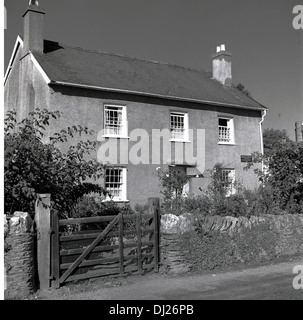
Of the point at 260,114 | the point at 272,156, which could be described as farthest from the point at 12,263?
the point at 260,114

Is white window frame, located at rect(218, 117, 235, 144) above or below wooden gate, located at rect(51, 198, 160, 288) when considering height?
above

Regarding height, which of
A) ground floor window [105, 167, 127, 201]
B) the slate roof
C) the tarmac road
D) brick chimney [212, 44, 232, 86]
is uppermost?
brick chimney [212, 44, 232, 86]

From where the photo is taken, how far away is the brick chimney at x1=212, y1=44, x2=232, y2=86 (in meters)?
25.6

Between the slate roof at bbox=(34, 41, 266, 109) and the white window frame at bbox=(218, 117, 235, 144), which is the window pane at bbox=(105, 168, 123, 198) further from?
the white window frame at bbox=(218, 117, 235, 144)

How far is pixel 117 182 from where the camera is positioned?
19.1 m

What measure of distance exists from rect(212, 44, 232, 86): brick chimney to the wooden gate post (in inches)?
777

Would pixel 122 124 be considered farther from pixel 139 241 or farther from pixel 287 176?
pixel 139 241

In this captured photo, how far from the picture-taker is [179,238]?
30.0ft

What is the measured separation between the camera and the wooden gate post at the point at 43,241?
761cm

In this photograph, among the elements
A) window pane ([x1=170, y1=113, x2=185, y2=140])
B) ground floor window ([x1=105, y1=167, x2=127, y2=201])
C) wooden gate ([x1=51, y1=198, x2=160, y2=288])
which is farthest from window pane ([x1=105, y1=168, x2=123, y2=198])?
wooden gate ([x1=51, y1=198, x2=160, y2=288])

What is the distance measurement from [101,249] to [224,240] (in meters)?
3.10

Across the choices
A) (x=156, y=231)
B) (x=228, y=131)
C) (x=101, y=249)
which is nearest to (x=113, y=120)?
(x=228, y=131)

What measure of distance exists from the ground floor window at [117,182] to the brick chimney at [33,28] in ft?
21.5

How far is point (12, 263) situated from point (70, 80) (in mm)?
12319
